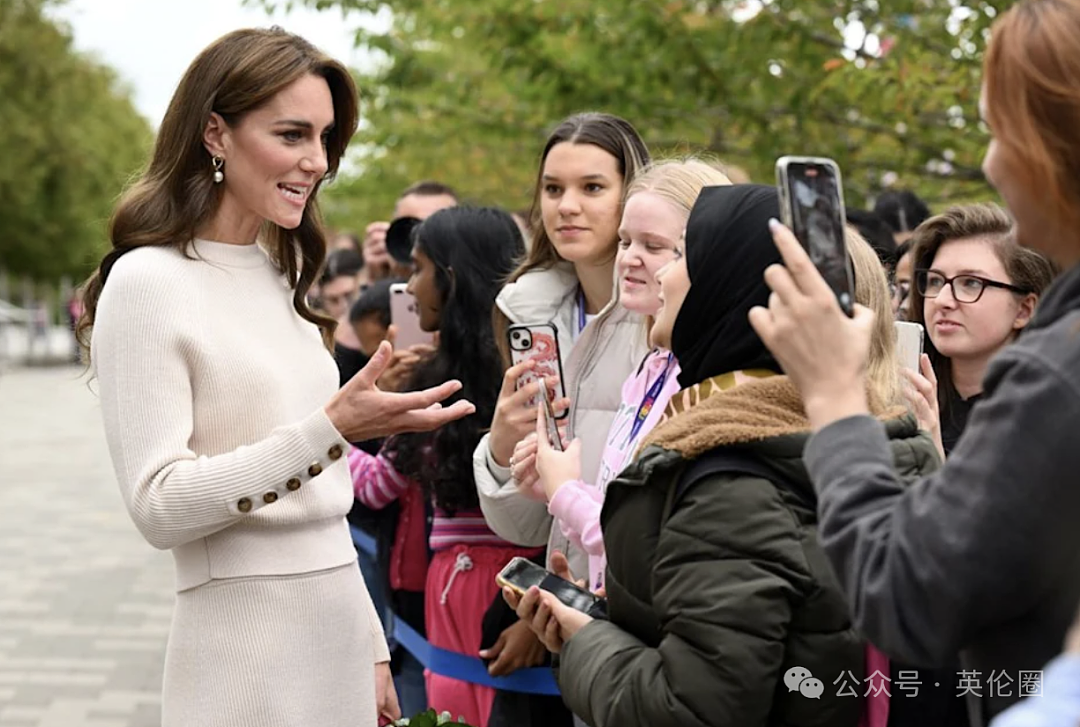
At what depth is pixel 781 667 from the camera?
219 cm

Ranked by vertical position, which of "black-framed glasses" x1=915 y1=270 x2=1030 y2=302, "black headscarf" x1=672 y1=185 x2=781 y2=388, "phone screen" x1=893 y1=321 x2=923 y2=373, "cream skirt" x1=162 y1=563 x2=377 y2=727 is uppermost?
"black headscarf" x1=672 y1=185 x2=781 y2=388

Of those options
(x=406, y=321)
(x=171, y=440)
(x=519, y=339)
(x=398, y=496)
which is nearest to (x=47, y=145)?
(x=406, y=321)

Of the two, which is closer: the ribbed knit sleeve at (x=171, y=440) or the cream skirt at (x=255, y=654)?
the ribbed knit sleeve at (x=171, y=440)

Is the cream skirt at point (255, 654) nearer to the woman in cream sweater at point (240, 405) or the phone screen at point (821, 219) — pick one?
the woman in cream sweater at point (240, 405)

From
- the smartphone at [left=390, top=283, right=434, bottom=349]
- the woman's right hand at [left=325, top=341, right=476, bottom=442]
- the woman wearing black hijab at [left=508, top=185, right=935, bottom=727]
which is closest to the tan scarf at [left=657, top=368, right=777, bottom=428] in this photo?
the woman wearing black hijab at [left=508, top=185, right=935, bottom=727]

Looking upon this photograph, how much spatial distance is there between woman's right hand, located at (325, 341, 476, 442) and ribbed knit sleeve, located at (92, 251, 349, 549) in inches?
1.4

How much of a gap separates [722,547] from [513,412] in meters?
1.49

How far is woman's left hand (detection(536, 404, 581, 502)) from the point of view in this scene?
320cm

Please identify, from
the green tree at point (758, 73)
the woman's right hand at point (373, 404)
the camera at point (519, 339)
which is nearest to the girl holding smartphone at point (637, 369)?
Answer: the camera at point (519, 339)

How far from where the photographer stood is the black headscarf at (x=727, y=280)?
229cm

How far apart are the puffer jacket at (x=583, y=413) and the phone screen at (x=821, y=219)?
1759 millimetres

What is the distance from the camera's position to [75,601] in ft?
31.4

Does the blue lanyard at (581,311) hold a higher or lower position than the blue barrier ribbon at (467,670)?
higher

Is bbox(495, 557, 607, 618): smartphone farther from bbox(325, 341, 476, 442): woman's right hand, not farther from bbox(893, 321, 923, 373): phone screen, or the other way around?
bbox(893, 321, 923, 373): phone screen
